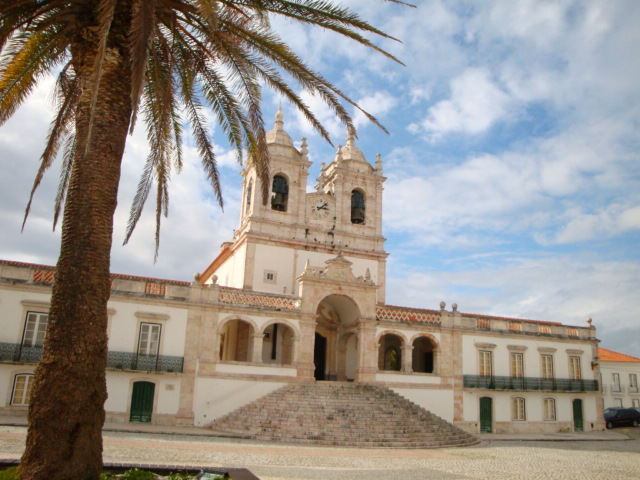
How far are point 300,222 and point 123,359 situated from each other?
11502 millimetres

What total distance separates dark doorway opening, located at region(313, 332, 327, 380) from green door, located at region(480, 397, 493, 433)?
7.64m

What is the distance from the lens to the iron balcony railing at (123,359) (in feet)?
62.7

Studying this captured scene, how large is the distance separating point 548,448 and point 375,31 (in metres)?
17.3

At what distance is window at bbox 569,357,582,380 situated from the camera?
28797mm

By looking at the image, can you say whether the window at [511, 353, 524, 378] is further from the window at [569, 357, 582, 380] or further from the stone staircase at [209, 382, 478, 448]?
the stone staircase at [209, 382, 478, 448]

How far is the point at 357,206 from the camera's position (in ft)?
101

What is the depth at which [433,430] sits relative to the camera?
2070 centimetres

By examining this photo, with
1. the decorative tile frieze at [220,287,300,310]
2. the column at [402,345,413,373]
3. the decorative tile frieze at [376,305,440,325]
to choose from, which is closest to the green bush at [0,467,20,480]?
the decorative tile frieze at [220,287,300,310]

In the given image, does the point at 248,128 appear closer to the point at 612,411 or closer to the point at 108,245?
the point at 108,245

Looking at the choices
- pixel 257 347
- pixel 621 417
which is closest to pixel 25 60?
pixel 257 347

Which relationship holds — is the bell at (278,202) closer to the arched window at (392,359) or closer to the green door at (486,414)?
the arched window at (392,359)

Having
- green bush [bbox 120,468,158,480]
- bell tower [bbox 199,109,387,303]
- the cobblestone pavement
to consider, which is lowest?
the cobblestone pavement

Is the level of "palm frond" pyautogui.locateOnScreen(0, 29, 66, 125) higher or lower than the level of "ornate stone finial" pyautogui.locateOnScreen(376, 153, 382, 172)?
lower

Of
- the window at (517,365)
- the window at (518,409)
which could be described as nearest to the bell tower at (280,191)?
the window at (517,365)
